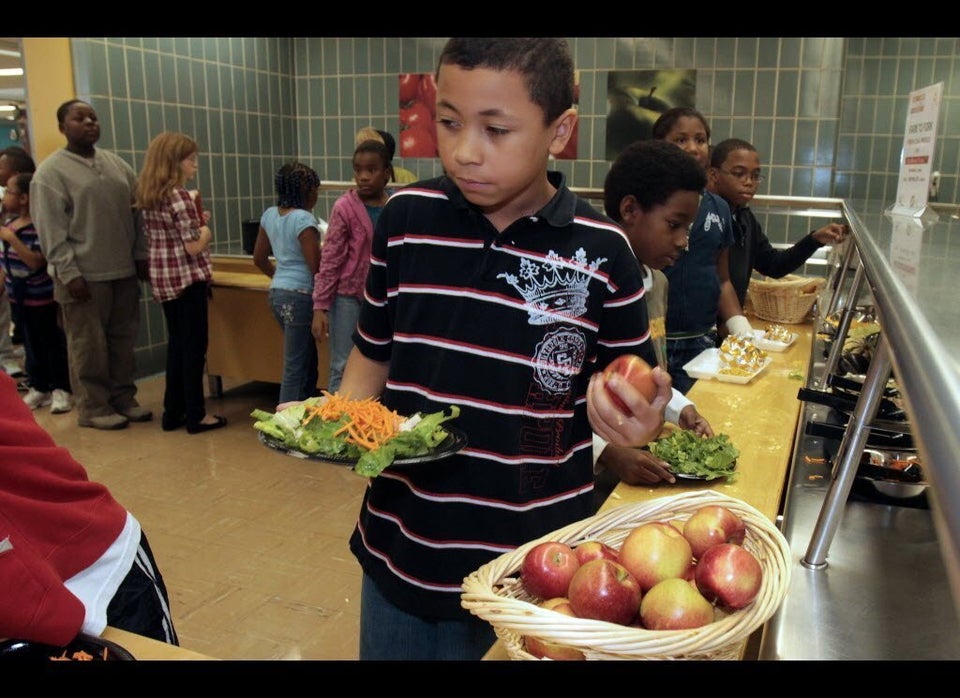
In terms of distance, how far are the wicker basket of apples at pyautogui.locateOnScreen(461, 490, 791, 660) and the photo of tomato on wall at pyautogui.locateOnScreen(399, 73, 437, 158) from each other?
7317 millimetres

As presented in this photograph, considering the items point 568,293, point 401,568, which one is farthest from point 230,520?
point 568,293

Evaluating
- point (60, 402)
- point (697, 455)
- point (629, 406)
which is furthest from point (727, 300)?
point (60, 402)

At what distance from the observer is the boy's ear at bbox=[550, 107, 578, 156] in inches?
59.9

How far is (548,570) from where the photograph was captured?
1202mm

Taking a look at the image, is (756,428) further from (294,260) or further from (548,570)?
(294,260)

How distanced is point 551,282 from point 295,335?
3989 mm

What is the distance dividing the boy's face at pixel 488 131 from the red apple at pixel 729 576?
2.33 ft

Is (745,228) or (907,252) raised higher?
(907,252)

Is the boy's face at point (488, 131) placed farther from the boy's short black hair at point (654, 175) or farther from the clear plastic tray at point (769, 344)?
the clear plastic tray at point (769, 344)

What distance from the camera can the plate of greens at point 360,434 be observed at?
139cm

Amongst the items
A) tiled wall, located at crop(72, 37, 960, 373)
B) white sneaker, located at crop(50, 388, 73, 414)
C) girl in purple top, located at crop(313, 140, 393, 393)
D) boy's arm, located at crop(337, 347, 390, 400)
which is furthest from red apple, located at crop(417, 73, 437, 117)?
boy's arm, located at crop(337, 347, 390, 400)

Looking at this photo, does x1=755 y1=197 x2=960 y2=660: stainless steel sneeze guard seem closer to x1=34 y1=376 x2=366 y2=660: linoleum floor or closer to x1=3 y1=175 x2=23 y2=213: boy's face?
x1=34 y1=376 x2=366 y2=660: linoleum floor

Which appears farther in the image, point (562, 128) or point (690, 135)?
point (690, 135)

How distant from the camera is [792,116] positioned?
7188 mm
